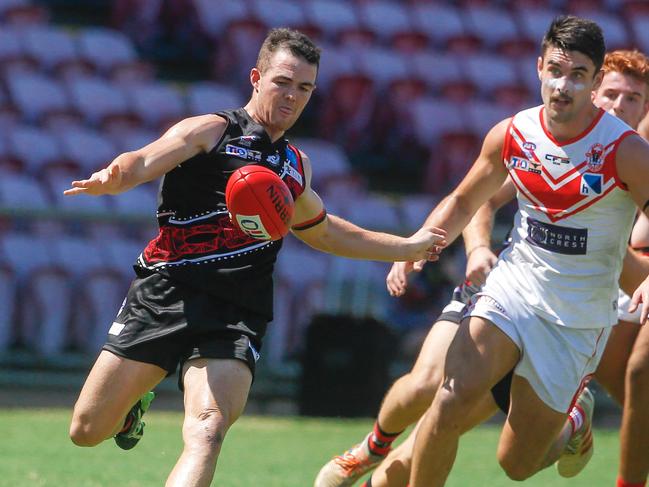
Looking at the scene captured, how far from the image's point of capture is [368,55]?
1459 cm

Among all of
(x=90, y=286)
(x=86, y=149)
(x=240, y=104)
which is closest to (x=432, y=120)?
(x=240, y=104)

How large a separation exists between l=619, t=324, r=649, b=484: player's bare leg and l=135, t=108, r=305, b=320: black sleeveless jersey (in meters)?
2.08

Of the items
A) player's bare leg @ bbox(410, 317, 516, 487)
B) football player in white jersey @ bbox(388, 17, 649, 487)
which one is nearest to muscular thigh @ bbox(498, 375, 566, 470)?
football player in white jersey @ bbox(388, 17, 649, 487)

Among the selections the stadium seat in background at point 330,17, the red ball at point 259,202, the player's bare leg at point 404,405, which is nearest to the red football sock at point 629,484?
the player's bare leg at point 404,405

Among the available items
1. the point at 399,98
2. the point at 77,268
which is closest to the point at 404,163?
the point at 399,98

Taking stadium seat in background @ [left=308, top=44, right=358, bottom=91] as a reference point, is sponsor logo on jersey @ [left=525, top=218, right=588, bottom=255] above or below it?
above

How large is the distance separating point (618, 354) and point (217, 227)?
2.45 meters

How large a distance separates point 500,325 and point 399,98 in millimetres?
8709

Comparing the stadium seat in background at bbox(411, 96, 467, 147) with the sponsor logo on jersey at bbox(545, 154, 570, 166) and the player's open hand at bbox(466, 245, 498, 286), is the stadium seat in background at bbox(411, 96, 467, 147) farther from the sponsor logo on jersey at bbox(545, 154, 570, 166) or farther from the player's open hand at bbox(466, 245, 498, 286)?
the sponsor logo on jersey at bbox(545, 154, 570, 166)

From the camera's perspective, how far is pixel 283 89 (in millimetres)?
5648

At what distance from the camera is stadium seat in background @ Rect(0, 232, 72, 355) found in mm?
10703

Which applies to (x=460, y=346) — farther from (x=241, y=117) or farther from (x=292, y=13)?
(x=292, y=13)

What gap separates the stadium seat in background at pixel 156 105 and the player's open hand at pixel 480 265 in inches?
276

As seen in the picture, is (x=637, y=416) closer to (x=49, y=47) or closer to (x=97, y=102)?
(x=97, y=102)
